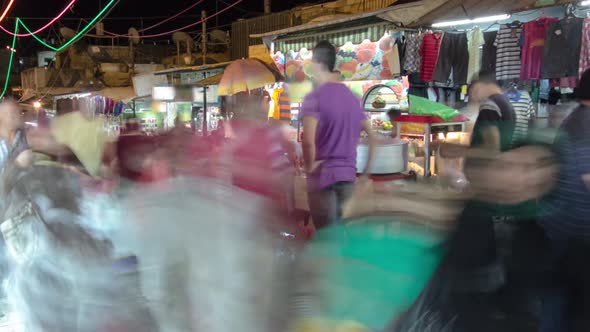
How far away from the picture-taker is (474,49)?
695cm

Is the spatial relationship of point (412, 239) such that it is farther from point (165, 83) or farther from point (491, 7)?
point (165, 83)

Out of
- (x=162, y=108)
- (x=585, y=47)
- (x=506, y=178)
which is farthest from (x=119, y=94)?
(x=506, y=178)

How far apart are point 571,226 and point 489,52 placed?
182 inches

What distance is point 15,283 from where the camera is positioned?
9.02 ft

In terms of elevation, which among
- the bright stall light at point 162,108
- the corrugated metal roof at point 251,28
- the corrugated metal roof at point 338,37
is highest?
the corrugated metal roof at point 251,28

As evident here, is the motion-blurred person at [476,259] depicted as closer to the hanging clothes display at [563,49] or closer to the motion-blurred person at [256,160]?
the motion-blurred person at [256,160]

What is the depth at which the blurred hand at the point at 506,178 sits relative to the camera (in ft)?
6.28

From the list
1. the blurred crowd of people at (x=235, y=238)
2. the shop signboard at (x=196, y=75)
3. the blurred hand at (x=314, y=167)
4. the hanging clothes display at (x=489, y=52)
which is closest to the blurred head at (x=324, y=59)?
the blurred hand at (x=314, y=167)

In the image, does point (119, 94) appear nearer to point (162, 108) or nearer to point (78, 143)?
point (162, 108)

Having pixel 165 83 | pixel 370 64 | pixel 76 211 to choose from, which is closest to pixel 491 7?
pixel 370 64

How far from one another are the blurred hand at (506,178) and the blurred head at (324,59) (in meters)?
1.59

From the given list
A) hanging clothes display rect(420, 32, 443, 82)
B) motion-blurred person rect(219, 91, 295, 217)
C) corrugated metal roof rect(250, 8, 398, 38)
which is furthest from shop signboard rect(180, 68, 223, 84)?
motion-blurred person rect(219, 91, 295, 217)

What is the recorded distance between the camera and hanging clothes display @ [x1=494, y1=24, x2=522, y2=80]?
630 cm

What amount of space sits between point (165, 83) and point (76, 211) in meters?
15.2
